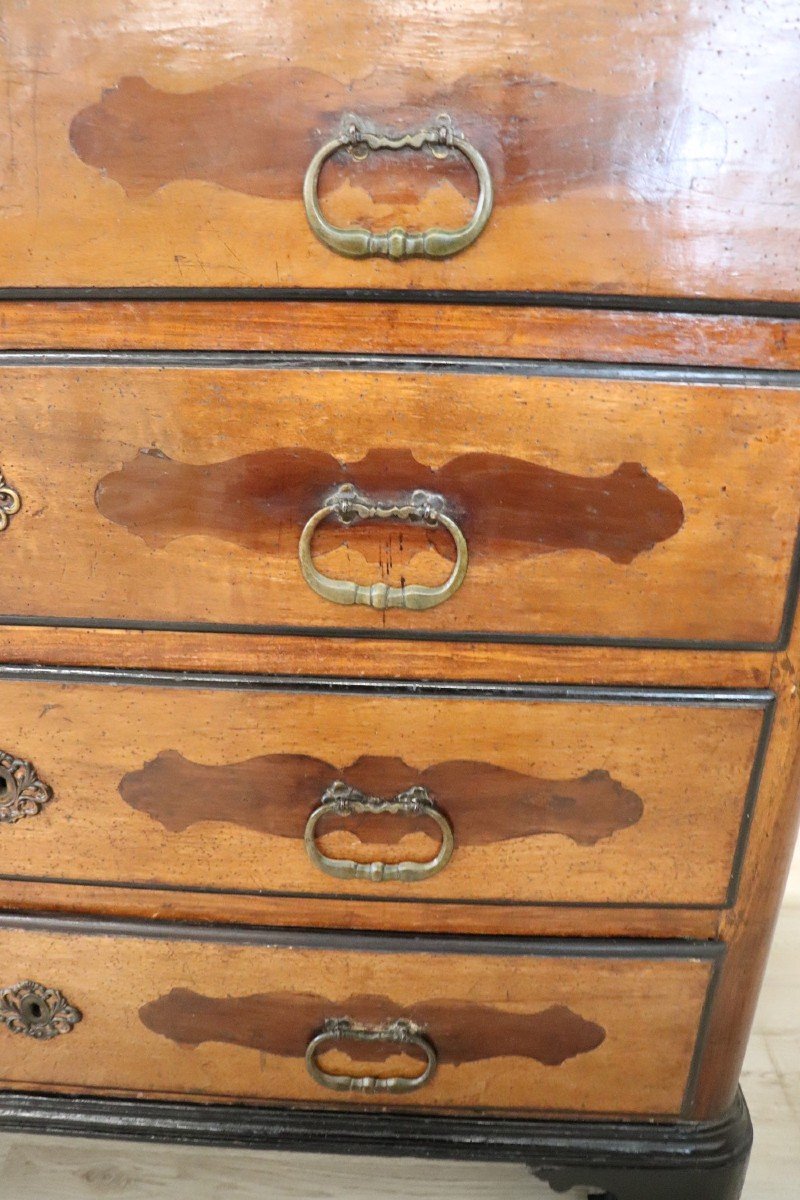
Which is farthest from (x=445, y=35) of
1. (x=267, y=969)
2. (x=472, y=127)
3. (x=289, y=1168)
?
(x=289, y=1168)

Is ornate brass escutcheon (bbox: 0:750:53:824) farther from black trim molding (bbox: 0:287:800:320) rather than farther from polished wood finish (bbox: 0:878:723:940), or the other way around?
black trim molding (bbox: 0:287:800:320)

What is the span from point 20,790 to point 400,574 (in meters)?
0.37

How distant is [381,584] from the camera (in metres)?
0.67

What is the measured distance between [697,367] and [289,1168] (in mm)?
913

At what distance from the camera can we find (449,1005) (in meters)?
0.82

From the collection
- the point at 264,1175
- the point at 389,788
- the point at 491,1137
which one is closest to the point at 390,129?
the point at 389,788

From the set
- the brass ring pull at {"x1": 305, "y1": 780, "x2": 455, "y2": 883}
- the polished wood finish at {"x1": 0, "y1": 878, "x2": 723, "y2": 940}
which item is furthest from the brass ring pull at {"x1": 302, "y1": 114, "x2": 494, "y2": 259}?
the polished wood finish at {"x1": 0, "y1": 878, "x2": 723, "y2": 940}

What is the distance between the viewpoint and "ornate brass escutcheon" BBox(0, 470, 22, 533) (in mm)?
679

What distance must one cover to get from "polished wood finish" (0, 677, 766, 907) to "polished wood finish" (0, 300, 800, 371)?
26 cm

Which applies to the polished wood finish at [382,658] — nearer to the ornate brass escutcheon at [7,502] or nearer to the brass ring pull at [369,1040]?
the ornate brass escutcheon at [7,502]

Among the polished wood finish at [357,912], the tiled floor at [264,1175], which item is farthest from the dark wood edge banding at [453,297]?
the tiled floor at [264,1175]

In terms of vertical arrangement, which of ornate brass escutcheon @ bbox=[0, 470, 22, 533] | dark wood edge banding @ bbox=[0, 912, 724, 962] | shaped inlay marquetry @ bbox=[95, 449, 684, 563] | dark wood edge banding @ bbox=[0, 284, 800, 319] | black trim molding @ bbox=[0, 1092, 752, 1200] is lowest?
black trim molding @ bbox=[0, 1092, 752, 1200]

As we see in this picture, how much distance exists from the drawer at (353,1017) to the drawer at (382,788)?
5 cm

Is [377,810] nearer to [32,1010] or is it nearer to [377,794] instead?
[377,794]
